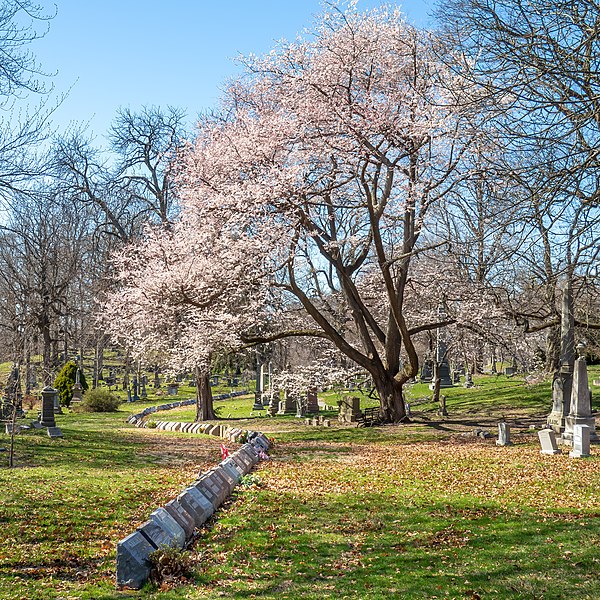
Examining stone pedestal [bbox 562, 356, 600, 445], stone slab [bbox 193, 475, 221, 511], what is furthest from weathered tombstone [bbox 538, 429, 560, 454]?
stone slab [bbox 193, 475, 221, 511]

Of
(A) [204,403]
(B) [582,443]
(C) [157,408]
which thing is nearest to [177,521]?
(B) [582,443]

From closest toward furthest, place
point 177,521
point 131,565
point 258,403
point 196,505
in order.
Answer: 1. point 131,565
2. point 177,521
3. point 196,505
4. point 258,403

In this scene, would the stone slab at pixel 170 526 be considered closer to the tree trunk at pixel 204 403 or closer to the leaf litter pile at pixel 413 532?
the leaf litter pile at pixel 413 532

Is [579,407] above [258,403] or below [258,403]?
above

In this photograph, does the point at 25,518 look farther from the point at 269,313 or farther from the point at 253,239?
the point at 269,313

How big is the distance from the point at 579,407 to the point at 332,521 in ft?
29.4

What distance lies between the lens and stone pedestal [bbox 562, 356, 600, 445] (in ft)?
51.3

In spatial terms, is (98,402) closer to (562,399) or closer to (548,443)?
(562,399)

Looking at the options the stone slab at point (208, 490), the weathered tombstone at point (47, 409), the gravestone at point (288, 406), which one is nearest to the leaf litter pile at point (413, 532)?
the stone slab at point (208, 490)

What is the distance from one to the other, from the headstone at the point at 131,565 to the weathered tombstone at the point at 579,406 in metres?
11.9

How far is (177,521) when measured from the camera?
786 cm

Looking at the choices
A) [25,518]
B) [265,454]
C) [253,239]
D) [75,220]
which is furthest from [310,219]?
[75,220]

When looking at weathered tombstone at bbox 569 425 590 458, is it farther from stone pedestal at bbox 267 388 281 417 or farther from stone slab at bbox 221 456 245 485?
stone pedestal at bbox 267 388 281 417

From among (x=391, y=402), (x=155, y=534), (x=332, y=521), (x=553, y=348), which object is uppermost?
(x=553, y=348)
